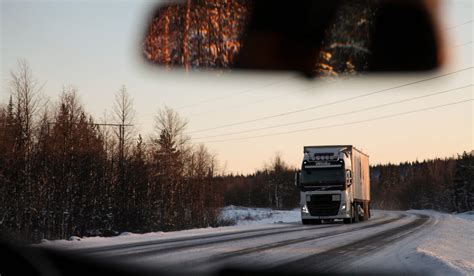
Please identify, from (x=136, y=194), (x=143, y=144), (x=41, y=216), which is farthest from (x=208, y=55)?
(x=143, y=144)

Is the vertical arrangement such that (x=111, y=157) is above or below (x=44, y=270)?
above

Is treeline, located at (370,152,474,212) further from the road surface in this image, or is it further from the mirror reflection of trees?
the mirror reflection of trees

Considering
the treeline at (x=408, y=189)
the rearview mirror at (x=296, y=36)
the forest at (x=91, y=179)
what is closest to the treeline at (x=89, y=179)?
the forest at (x=91, y=179)

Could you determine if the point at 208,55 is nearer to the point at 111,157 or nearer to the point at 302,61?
the point at 302,61

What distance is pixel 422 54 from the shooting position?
4.86 m

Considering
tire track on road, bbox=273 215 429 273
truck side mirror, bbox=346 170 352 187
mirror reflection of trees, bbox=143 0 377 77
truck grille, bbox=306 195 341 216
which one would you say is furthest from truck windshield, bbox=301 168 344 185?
Result: mirror reflection of trees, bbox=143 0 377 77

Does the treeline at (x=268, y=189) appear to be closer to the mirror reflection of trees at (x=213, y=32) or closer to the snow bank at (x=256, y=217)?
the snow bank at (x=256, y=217)

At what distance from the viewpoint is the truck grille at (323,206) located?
2898cm

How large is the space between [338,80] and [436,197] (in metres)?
140

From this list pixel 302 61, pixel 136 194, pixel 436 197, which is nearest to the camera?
pixel 302 61

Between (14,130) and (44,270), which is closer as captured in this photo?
(44,270)

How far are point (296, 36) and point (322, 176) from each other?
975 inches

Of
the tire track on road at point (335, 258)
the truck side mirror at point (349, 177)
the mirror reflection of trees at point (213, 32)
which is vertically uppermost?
the mirror reflection of trees at point (213, 32)

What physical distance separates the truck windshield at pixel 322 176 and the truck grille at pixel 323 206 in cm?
81
